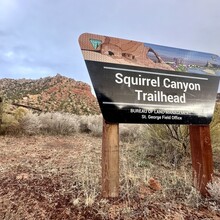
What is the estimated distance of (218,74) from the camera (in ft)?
13.0

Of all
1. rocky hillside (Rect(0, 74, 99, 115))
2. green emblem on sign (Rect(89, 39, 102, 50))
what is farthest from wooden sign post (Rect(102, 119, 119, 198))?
rocky hillside (Rect(0, 74, 99, 115))

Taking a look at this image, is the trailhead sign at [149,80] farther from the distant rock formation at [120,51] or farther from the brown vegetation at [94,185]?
the brown vegetation at [94,185]

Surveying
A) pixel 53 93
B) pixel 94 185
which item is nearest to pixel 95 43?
pixel 94 185

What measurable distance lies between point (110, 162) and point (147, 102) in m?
0.93

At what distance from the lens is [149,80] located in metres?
3.51

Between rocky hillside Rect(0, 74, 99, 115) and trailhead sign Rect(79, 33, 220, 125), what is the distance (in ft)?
90.7

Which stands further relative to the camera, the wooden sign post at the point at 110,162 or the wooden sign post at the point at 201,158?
the wooden sign post at the point at 201,158

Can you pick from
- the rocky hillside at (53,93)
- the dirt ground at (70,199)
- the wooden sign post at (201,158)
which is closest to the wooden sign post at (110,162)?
the dirt ground at (70,199)

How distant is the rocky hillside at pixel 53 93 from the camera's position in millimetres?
33319

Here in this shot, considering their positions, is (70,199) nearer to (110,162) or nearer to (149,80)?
(110,162)

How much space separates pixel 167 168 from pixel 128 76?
252cm

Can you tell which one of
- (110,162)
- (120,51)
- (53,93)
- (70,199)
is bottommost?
(70,199)

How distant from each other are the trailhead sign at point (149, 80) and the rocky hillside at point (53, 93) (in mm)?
27638

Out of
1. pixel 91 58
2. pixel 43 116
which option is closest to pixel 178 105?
pixel 91 58
